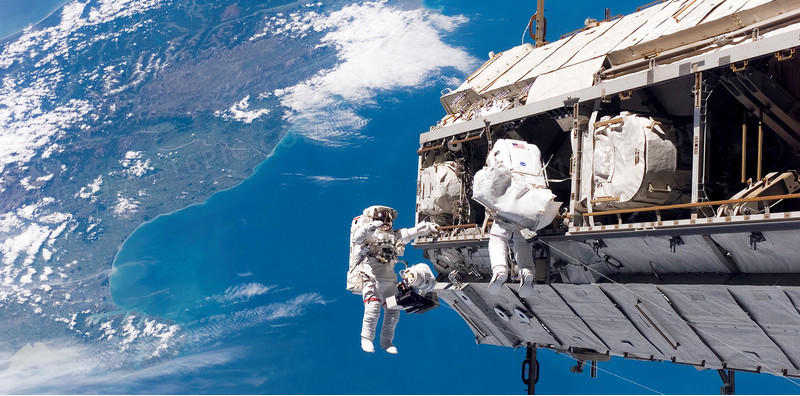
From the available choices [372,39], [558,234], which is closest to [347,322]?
[372,39]

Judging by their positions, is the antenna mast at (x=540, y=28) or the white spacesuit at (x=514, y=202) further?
the antenna mast at (x=540, y=28)

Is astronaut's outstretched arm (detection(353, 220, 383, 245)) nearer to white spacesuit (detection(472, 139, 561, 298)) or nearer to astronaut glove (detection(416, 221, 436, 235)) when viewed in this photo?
astronaut glove (detection(416, 221, 436, 235))

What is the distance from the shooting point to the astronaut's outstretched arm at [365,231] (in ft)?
36.1

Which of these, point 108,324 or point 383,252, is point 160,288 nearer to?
point 108,324

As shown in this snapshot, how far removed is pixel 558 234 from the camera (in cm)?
971

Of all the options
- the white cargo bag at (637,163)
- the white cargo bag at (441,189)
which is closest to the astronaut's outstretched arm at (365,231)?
the white cargo bag at (441,189)

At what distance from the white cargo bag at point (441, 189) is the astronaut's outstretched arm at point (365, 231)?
1665mm

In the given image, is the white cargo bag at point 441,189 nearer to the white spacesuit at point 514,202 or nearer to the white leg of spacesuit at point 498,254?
the white spacesuit at point 514,202

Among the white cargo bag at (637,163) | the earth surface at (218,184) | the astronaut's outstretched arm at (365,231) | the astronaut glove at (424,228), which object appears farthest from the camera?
the earth surface at (218,184)

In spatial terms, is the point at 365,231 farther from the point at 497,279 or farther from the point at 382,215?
the point at 497,279

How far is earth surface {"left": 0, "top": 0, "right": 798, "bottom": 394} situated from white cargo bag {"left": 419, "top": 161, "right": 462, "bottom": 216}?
1303cm

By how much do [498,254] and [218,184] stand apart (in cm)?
2570

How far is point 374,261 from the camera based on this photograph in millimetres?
11766

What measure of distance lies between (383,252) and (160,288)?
2218cm
